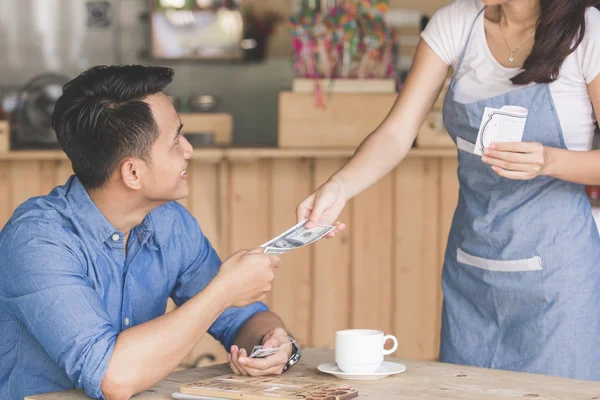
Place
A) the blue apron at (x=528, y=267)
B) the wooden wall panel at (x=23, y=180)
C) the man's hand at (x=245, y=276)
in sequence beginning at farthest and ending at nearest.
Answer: the wooden wall panel at (x=23, y=180)
the blue apron at (x=528, y=267)
the man's hand at (x=245, y=276)

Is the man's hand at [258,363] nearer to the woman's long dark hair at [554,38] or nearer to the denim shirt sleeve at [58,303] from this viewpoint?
the denim shirt sleeve at [58,303]

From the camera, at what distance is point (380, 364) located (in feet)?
5.46

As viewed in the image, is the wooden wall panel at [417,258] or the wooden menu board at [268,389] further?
the wooden wall panel at [417,258]

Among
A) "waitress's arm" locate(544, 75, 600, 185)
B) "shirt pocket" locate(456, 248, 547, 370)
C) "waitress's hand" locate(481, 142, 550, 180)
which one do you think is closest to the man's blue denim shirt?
"shirt pocket" locate(456, 248, 547, 370)

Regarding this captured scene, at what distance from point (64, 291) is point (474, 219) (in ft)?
3.26

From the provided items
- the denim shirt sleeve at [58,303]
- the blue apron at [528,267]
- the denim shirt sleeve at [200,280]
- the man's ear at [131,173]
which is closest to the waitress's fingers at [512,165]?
the blue apron at [528,267]

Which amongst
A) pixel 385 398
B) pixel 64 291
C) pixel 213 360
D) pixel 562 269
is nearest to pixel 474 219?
pixel 562 269

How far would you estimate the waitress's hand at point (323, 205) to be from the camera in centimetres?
198

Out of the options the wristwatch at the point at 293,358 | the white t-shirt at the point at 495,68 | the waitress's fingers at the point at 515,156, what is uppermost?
the white t-shirt at the point at 495,68

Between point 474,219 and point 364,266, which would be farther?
point 364,266

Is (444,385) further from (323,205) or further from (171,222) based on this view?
(171,222)

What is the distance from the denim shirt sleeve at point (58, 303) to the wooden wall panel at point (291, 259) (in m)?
1.96

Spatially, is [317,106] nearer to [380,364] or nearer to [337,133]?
[337,133]

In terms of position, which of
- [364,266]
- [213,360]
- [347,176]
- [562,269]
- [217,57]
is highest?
[217,57]
